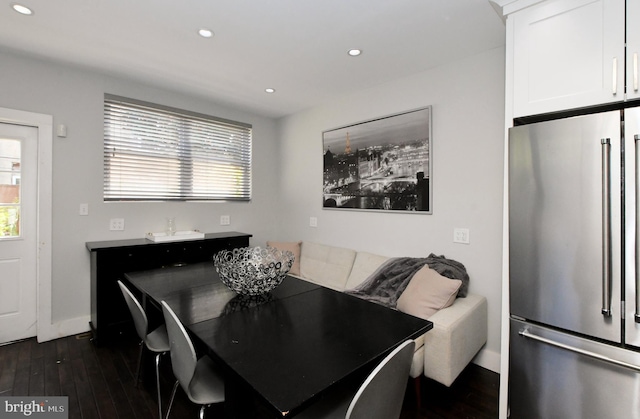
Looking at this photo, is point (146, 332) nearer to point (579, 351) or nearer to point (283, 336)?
point (283, 336)

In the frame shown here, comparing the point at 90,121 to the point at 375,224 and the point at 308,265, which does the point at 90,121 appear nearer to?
the point at 308,265

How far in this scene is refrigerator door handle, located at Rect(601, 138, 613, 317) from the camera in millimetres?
1351

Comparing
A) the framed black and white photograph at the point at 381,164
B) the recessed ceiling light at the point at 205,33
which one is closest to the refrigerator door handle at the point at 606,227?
the framed black and white photograph at the point at 381,164

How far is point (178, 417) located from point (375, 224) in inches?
91.0

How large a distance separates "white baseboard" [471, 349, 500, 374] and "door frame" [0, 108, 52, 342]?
3865mm

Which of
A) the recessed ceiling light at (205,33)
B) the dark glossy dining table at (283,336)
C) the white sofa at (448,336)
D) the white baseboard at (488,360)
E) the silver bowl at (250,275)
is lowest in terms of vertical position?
the white baseboard at (488,360)

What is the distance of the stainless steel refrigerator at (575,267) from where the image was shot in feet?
4.35

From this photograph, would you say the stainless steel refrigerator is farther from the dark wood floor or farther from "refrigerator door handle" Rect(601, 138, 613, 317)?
the dark wood floor

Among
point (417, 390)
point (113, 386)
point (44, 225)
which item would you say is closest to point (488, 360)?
point (417, 390)

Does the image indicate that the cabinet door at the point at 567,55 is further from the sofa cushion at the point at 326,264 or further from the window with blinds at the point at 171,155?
the window with blinds at the point at 171,155

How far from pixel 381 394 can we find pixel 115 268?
2810 mm

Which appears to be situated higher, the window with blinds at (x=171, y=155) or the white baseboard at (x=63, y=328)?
the window with blinds at (x=171, y=155)

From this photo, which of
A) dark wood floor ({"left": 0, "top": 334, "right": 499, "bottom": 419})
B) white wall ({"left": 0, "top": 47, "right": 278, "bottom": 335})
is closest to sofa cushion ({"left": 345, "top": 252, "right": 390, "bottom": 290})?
dark wood floor ({"left": 0, "top": 334, "right": 499, "bottom": 419})

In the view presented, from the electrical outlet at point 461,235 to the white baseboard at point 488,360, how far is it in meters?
0.90
